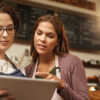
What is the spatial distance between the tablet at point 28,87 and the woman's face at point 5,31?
1.38 feet

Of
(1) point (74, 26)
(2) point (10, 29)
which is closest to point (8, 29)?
(2) point (10, 29)

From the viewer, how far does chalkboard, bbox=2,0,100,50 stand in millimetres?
2668

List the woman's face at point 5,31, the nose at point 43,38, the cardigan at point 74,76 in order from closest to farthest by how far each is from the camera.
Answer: the woman's face at point 5,31, the cardigan at point 74,76, the nose at point 43,38

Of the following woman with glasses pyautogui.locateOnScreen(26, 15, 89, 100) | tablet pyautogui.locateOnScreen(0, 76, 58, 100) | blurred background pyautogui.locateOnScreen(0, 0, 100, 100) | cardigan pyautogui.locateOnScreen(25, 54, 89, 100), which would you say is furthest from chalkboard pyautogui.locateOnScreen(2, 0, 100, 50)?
tablet pyautogui.locateOnScreen(0, 76, 58, 100)

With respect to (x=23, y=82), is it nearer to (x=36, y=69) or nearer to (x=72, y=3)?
(x=36, y=69)

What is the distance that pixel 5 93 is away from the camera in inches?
38.1

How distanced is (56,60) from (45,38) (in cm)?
24

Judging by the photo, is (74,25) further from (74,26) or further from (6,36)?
(6,36)

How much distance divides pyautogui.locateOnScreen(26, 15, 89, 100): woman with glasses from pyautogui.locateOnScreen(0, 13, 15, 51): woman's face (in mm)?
317

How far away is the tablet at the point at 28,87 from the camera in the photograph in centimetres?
95

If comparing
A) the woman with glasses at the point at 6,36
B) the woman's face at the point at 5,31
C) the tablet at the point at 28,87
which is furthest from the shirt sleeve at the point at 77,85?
the woman's face at the point at 5,31

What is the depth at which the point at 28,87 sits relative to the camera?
998mm

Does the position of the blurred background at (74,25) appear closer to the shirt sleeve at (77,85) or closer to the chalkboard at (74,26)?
the chalkboard at (74,26)

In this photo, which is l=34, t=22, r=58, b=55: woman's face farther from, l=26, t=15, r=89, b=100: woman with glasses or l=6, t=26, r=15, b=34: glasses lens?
l=6, t=26, r=15, b=34: glasses lens
